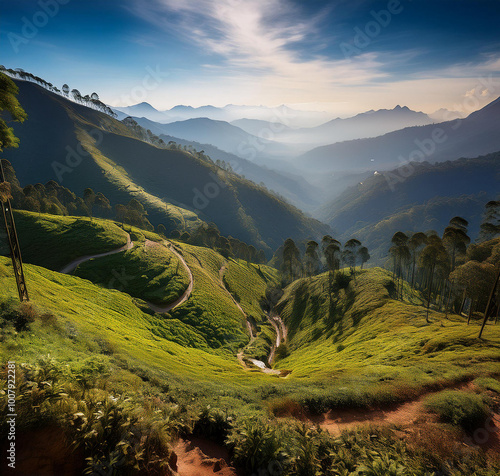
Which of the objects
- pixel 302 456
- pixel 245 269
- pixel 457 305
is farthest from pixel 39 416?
pixel 245 269

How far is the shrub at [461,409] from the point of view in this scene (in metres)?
15.7

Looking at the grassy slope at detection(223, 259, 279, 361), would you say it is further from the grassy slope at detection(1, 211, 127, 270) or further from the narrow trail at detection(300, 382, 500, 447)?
the grassy slope at detection(1, 211, 127, 270)

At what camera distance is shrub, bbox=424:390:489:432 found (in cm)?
1566

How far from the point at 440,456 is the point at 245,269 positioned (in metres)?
123

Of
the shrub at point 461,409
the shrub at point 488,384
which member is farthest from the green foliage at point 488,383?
the shrub at point 461,409

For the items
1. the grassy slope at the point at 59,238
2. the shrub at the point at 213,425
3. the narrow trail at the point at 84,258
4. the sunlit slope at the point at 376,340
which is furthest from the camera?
the grassy slope at the point at 59,238

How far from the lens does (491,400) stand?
18.0 meters

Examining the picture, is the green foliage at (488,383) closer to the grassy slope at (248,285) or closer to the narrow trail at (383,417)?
the narrow trail at (383,417)

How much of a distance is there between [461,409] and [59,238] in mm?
92623

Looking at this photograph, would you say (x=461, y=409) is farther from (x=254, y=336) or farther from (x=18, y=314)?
(x=254, y=336)

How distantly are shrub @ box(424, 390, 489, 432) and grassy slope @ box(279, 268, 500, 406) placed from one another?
3.23 meters

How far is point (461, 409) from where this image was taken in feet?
53.2

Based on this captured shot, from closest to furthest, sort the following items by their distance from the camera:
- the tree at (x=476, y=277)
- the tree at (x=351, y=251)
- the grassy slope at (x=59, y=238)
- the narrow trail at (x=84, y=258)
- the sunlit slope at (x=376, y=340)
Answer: the sunlit slope at (x=376, y=340)
the tree at (x=476, y=277)
the narrow trail at (x=84, y=258)
the grassy slope at (x=59, y=238)
the tree at (x=351, y=251)

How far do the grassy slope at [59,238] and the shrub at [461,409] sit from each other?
3050 inches
